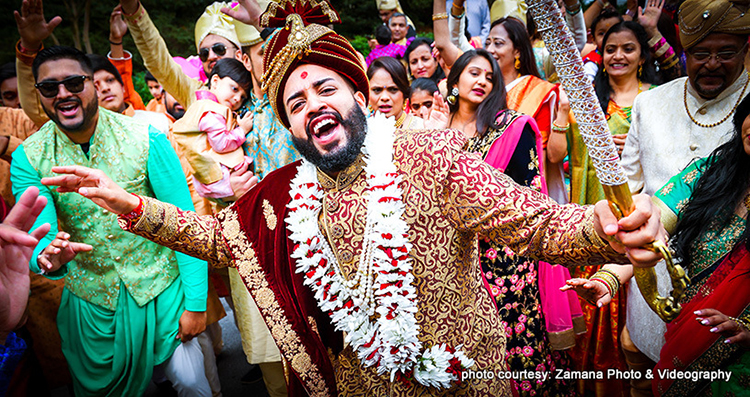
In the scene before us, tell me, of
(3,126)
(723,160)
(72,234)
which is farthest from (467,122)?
(3,126)

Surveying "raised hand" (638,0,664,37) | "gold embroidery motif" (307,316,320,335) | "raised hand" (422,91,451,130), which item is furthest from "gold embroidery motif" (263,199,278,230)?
"raised hand" (638,0,664,37)

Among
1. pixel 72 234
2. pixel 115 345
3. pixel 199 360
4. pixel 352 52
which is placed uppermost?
pixel 352 52

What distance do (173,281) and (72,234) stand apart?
2.09 feet

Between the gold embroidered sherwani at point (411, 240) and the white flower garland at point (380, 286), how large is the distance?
4cm

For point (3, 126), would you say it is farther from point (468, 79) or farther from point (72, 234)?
point (468, 79)

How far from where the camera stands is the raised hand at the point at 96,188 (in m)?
2.01

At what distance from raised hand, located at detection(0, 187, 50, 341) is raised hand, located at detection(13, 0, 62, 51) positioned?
1.65m

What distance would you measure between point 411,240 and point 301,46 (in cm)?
92

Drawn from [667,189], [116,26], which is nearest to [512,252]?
[667,189]

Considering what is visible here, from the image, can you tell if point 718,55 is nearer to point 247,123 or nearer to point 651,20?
point 651,20

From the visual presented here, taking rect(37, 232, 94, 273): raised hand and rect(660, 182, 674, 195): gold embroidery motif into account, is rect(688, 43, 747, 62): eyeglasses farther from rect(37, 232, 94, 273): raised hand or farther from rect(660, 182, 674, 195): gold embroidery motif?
rect(37, 232, 94, 273): raised hand

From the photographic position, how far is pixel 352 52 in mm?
2201

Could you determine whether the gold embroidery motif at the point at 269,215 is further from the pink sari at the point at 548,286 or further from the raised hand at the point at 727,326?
the raised hand at the point at 727,326

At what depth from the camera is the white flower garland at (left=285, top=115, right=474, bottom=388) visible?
1.90m
